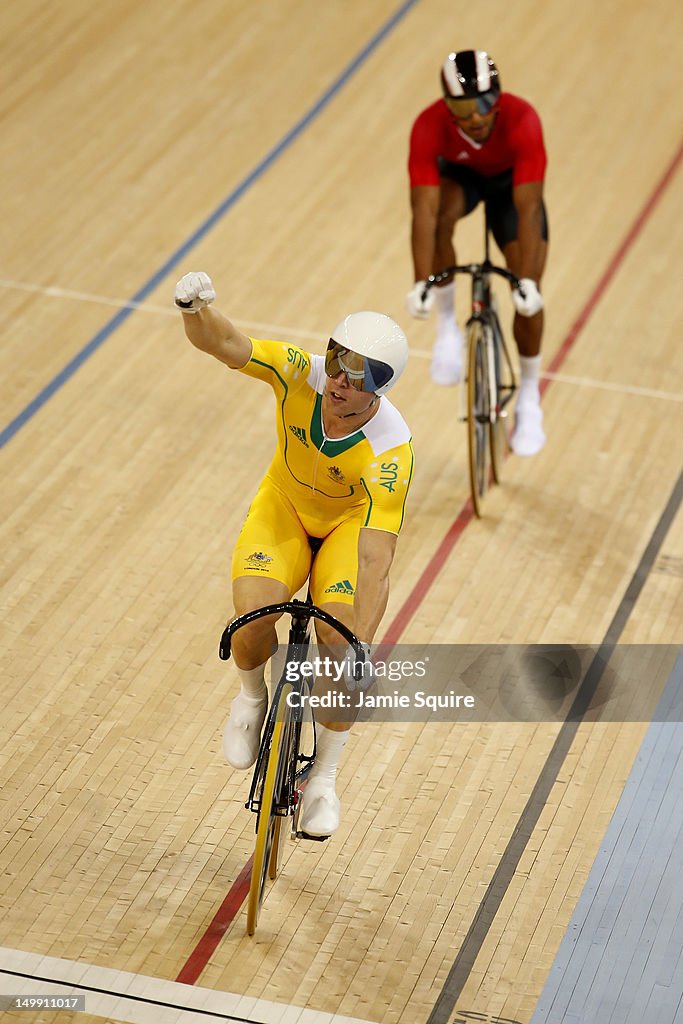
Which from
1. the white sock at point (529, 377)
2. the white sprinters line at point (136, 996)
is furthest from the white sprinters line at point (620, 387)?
the white sprinters line at point (136, 996)

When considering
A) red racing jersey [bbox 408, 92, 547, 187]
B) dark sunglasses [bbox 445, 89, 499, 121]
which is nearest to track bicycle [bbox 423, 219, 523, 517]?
red racing jersey [bbox 408, 92, 547, 187]

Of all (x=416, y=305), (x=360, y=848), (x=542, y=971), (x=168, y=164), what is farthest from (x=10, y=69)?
(x=542, y=971)

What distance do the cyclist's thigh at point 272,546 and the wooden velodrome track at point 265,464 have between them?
2.86 feet

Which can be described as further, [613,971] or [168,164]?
[168,164]

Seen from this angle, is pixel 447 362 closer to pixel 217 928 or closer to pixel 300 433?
pixel 300 433

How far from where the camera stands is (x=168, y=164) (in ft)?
24.1

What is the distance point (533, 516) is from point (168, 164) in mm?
3207

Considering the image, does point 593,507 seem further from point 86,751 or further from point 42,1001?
point 42,1001

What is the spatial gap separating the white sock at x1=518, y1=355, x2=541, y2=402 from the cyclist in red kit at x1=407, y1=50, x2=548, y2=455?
35mm

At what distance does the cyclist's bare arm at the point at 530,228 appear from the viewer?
4.88 m

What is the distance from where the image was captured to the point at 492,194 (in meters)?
5.13

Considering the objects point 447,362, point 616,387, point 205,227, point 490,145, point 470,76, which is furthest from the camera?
point 205,227

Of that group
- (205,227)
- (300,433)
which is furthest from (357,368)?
(205,227)

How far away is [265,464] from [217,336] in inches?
80.5
